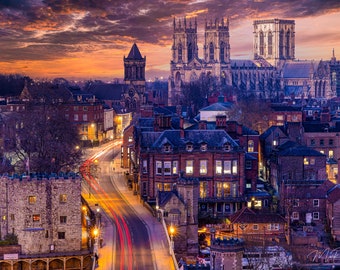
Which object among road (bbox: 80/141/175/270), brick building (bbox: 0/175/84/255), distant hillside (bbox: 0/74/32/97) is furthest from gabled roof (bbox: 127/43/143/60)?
brick building (bbox: 0/175/84/255)

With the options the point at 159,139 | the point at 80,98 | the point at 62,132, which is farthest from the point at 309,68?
the point at 159,139

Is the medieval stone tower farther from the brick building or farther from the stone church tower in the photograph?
the brick building

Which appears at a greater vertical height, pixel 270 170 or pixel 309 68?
pixel 309 68

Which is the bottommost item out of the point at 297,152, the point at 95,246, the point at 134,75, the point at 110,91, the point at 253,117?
the point at 95,246

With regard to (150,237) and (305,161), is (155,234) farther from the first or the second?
(305,161)

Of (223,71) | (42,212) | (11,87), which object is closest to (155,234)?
(42,212)

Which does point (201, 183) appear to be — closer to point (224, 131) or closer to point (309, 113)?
point (224, 131)
